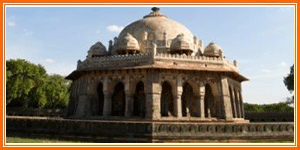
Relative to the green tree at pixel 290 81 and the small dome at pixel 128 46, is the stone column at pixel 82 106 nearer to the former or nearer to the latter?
the small dome at pixel 128 46

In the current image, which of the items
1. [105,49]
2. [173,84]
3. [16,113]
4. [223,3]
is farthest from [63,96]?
[223,3]

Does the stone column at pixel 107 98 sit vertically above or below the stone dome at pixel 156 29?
below

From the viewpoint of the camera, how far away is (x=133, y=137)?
39.4 feet

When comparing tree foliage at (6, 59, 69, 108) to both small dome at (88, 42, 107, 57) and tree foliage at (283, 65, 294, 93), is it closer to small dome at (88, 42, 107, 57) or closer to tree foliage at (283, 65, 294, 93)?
small dome at (88, 42, 107, 57)

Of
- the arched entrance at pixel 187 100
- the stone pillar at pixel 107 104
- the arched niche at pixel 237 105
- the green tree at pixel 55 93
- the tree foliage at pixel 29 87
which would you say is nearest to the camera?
the stone pillar at pixel 107 104

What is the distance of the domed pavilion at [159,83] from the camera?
63.3 feet

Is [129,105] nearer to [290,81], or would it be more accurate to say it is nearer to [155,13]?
[155,13]

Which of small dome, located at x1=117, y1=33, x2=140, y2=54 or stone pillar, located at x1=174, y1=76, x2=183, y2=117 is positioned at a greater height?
small dome, located at x1=117, y1=33, x2=140, y2=54

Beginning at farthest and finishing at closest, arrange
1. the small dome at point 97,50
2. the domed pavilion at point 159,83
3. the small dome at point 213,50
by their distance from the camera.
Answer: the small dome at point 97,50 → the small dome at point 213,50 → the domed pavilion at point 159,83

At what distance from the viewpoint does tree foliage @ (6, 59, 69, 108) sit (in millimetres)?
32066

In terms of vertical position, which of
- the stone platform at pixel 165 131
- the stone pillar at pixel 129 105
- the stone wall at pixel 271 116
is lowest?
the stone wall at pixel 271 116

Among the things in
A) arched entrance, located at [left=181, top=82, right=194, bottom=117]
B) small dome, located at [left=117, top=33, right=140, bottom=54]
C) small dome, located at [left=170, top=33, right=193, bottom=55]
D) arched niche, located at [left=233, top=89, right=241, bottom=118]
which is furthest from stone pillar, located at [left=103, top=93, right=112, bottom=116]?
arched niche, located at [left=233, top=89, right=241, bottom=118]

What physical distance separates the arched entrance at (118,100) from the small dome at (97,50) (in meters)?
4.15

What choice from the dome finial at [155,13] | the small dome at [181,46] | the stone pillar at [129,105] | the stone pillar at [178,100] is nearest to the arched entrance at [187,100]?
the stone pillar at [178,100]
